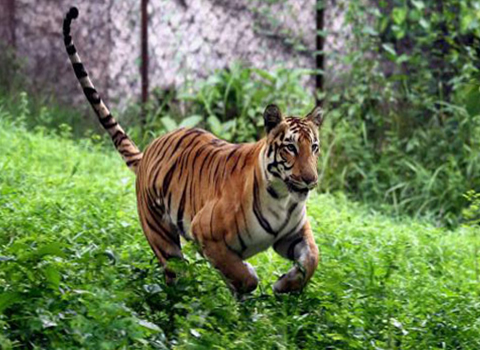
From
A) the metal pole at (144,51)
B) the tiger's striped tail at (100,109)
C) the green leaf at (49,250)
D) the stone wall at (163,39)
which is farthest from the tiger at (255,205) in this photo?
the stone wall at (163,39)

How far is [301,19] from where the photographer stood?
1113 centimetres

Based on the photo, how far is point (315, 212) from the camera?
7.73 meters

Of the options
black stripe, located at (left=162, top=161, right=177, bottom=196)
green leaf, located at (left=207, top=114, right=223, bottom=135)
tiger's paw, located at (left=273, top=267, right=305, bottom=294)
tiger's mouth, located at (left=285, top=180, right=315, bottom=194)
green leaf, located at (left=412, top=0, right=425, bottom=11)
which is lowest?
green leaf, located at (left=207, top=114, right=223, bottom=135)

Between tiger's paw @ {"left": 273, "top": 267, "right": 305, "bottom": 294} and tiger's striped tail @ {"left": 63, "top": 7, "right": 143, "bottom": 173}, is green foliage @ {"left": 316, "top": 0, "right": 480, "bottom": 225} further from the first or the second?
tiger's paw @ {"left": 273, "top": 267, "right": 305, "bottom": 294}

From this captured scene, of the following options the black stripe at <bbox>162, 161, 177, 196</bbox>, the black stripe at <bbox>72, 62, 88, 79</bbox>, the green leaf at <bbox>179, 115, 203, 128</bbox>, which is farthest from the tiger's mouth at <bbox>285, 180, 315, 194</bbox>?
the green leaf at <bbox>179, 115, 203, 128</bbox>

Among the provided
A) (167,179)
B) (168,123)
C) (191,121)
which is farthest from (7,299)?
(191,121)

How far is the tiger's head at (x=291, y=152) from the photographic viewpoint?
475 cm

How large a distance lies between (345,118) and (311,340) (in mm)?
6278

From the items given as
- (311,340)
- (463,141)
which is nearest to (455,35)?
(463,141)

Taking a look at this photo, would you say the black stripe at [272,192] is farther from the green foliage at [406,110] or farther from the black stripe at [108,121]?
the green foliage at [406,110]

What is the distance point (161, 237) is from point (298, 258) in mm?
864

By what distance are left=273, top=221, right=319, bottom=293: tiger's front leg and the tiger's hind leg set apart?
24.8 inches

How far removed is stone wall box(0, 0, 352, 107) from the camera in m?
10.8

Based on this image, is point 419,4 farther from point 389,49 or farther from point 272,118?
point 272,118
